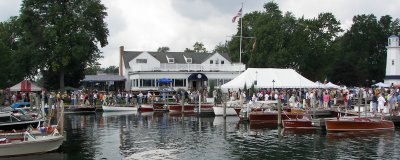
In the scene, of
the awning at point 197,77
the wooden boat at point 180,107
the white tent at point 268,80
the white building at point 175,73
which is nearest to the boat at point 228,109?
the white tent at point 268,80

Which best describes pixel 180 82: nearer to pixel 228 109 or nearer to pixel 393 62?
pixel 228 109

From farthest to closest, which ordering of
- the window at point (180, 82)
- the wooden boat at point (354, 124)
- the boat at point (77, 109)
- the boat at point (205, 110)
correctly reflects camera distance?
1. the window at point (180, 82)
2. the boat at point (77, 109)
3. the boat at point (205, 110)
4. the wooden boat at point (354, 124)

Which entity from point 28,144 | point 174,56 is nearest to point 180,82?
point 174,56

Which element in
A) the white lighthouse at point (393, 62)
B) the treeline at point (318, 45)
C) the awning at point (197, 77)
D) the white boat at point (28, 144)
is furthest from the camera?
the white lighthouse at point (393, 62)

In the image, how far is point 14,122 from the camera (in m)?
30.8

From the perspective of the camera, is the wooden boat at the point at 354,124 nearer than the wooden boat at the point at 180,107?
Yes

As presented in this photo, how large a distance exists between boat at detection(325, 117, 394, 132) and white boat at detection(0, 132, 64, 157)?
18.5m

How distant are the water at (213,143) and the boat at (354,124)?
470mm

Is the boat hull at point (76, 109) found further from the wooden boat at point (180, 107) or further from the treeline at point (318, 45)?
the treeline at point (318, 45)

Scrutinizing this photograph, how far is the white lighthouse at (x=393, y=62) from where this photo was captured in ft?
294

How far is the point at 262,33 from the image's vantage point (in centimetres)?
8119

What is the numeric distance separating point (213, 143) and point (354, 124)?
1080 cm

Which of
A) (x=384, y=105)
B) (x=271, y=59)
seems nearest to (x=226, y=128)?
(x=384, y=105)

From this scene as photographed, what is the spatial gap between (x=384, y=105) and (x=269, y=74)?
18569mm
